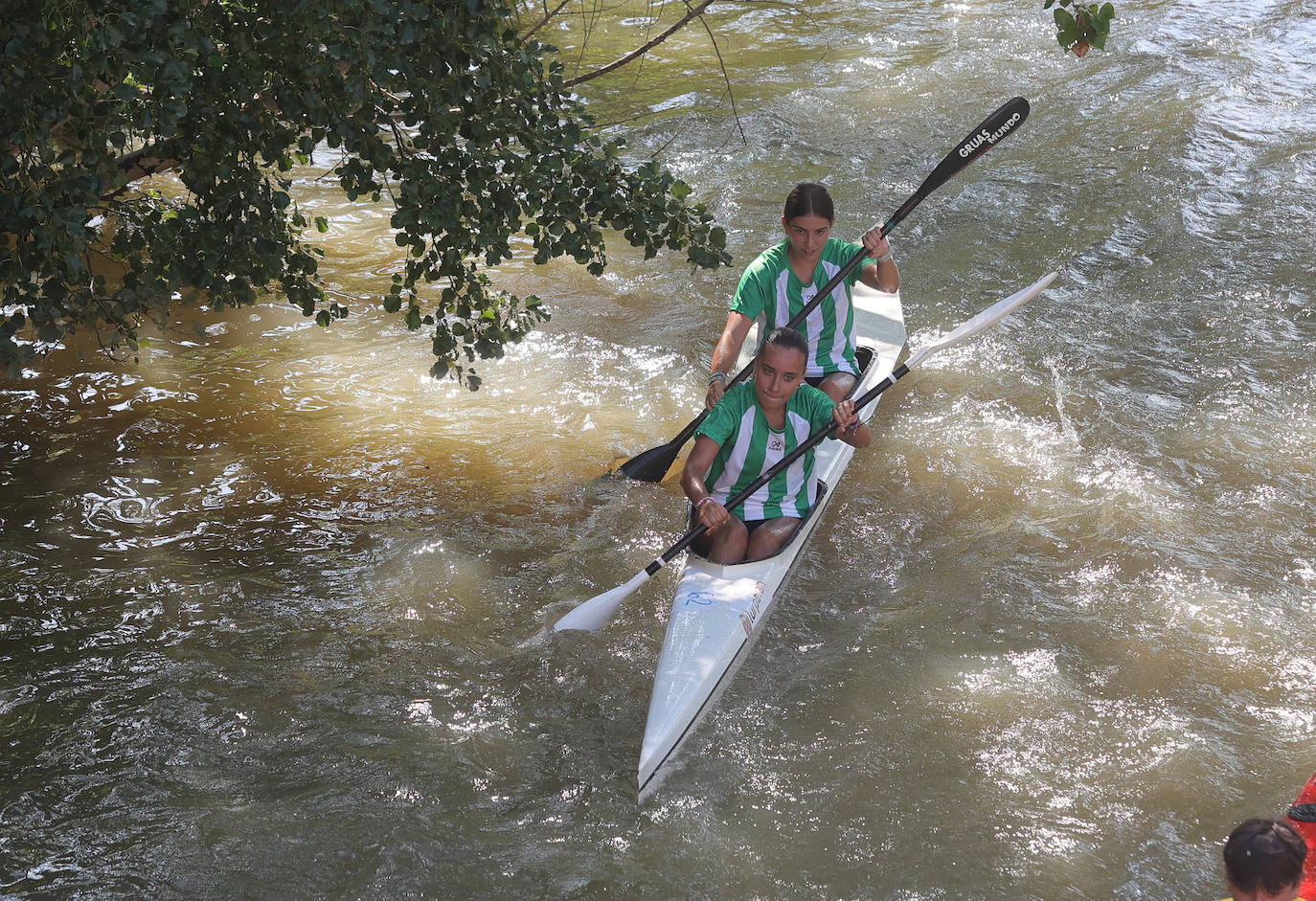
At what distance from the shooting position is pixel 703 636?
3887mm

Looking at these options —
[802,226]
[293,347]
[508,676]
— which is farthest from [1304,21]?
[508,676]

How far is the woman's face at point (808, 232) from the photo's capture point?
4773 mm

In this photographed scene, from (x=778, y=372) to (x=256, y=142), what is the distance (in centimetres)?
186

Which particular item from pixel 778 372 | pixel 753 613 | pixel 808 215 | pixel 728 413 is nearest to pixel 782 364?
pixel 778 372

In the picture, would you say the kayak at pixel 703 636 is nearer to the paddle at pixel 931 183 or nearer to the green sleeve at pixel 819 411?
the green sleeve at pixel 819 411

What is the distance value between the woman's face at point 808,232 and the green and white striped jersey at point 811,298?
0.54 ft

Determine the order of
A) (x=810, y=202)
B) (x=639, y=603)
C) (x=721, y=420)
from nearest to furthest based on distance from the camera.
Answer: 1. (x=721, y=420)
2. (x=639, y=603)
3. (x=810, y=202)

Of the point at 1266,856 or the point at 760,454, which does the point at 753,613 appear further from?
the point at 1266,856

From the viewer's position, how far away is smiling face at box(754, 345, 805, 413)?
399 centimetres

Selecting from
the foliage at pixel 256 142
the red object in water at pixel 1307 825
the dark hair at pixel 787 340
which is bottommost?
the red object in water at pixel 1307 825

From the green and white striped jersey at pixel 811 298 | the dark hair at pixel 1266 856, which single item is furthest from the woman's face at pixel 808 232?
the dark hair at pixel 1266 856

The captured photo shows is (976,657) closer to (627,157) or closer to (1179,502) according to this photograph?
(1179,502)

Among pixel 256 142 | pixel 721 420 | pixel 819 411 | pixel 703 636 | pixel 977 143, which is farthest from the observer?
pixel 977 143

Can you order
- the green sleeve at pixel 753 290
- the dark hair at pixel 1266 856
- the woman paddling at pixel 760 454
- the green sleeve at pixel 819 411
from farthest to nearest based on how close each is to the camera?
1. the green sleeve at pixel 753 290
2. the green sleeve at pixel 819 411
3. the woman paddling at pixel 760 454
4. the dark hair at pixel 1266 856
